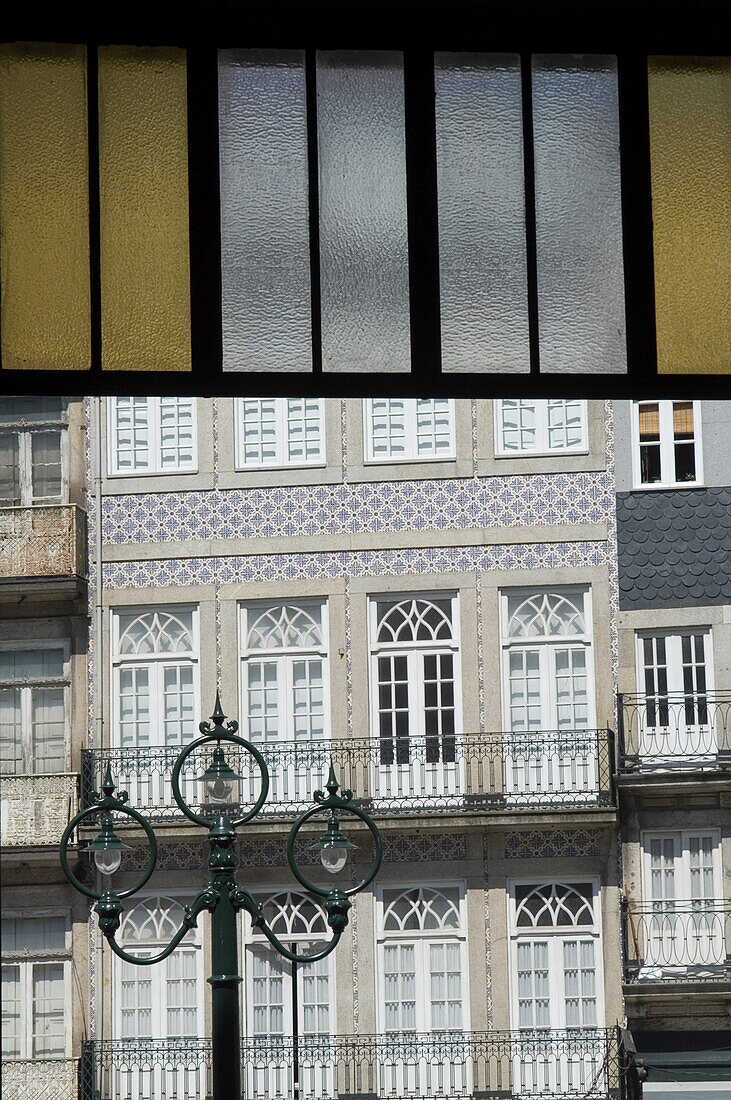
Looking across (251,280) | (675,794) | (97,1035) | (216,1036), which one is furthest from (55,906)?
(251,280)

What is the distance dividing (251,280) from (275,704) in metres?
19.4

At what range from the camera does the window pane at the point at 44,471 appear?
2297cm

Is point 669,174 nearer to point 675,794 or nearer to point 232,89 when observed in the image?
point 232,89

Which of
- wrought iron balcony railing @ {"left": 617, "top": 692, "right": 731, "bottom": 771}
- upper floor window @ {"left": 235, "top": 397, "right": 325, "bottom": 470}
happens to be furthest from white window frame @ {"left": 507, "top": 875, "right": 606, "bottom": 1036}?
upper floor window @ {"left": 235, "top": 397, "right": 325, "bottom": 470}

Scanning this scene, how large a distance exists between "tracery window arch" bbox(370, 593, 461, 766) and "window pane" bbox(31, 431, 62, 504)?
12.5ft

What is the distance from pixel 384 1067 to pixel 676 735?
182 inches

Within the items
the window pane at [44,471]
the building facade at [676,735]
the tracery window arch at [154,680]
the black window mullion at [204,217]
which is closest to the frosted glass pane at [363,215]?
the black window mullion at [204,217]

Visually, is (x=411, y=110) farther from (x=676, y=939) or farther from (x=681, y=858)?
(x=681, y=858)

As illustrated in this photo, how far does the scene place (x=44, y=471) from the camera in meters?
23.0

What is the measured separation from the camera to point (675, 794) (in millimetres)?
21406

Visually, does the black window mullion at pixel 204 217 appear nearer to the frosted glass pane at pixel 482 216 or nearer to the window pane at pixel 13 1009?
the frosted glass pane at pixel 482 216

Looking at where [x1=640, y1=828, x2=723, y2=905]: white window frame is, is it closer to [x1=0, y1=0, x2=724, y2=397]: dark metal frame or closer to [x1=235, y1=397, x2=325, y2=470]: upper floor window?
[x1=235, y1=397, x2=325, y2=470]: upper floor window

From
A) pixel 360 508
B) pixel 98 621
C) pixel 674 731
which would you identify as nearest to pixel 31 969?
pixel 98 621

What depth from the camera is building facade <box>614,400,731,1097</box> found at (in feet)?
68.5
